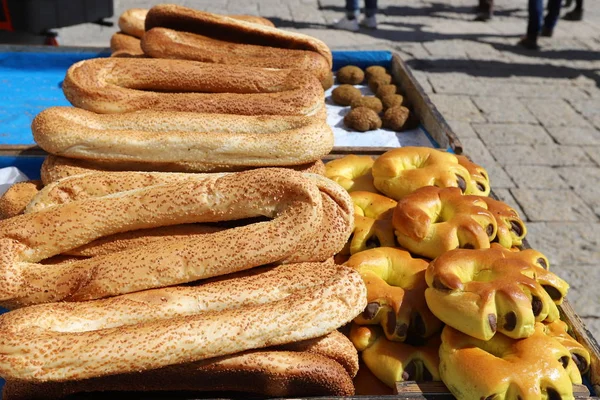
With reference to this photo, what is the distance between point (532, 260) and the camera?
1.80 meters

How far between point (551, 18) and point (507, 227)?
8300 millimetres

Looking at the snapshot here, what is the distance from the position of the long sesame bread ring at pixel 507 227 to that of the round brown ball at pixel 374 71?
2.19 m

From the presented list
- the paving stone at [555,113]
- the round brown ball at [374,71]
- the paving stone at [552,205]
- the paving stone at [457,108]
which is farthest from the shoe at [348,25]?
the paving stone at [552,205]

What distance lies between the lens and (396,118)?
11.2 ft

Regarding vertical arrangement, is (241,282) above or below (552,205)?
above

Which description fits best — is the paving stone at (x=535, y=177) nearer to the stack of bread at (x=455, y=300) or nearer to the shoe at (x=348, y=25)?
the stack of bread at (x=455, y=300)

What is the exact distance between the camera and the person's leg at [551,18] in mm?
8531

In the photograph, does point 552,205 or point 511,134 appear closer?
point 552,205

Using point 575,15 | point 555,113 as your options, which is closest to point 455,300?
point 555,113

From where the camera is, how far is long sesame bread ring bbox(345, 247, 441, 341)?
1.69 meters

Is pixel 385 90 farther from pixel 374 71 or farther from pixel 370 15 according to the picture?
pixel 370 15

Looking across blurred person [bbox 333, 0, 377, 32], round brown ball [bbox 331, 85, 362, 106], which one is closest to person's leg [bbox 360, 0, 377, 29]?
blurred person [bbox 333, 0, 377, 32]

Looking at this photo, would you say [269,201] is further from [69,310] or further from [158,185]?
[69,310]

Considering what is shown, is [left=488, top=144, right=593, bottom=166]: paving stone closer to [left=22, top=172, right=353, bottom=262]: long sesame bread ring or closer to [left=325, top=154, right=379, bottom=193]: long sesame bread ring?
[left=325, top=154, right=379, bottom=193]: long sesame bread ring
